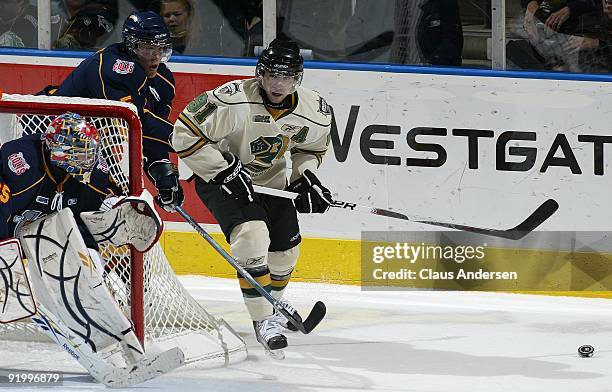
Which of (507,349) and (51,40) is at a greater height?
(51,40)

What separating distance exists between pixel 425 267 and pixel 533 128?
2.50ft

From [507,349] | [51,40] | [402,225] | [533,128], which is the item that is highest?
[51,40]

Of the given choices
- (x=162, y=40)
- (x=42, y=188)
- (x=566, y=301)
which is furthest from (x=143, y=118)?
(x=566, y=301)

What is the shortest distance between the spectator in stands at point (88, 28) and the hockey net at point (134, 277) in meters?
1.26

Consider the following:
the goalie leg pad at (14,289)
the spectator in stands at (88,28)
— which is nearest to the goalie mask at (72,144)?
→ the goalie leg pad at (14,289)

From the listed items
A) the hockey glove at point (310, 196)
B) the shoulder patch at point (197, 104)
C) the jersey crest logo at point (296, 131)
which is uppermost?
the shoulder patch at point (197, 104)

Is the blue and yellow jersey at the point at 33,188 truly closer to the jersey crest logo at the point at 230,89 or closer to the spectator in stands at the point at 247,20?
the jersey crest logo at the point at 230,89

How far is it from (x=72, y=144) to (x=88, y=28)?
225 centimetres

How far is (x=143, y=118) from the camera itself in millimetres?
5211

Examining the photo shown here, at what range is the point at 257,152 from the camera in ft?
16.5

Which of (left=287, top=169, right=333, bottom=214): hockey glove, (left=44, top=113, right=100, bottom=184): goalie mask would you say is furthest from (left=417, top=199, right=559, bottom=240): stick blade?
(left=44, top=113, right=100, bottom=184): goalie mask

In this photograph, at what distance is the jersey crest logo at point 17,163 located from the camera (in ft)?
14.1

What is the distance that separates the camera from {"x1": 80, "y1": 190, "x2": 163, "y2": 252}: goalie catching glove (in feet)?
14.6

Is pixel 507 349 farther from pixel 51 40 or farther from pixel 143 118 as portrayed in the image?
pixel 51 40
